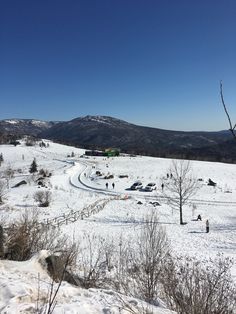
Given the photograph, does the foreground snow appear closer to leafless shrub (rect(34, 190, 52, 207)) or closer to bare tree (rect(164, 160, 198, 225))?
bare tree (rect(164, 160, 198, 225))

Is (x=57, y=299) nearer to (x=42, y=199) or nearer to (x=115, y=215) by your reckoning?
(x=115, y=215)

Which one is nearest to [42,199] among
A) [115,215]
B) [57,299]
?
[115,215]

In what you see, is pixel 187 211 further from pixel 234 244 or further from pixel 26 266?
pixel 26 266

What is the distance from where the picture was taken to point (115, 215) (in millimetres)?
41688

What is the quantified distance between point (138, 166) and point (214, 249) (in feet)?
276

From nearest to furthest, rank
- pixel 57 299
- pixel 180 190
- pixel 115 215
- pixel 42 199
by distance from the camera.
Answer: pixel 57 299, pixel 115 215, pixel 180 190, pixel 42 199

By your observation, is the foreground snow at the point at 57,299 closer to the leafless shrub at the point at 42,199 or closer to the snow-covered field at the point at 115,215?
the snow-covered field at the point at 115,215

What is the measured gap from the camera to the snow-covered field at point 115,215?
683 cm

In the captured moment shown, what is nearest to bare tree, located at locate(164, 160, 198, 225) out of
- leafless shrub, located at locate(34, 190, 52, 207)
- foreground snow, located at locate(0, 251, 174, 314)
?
leafless shrub, located at locate(34, 190, 52, 207)

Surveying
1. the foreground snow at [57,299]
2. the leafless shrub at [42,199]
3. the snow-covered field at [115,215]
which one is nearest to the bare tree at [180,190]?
the snow-covered field at [115,215]

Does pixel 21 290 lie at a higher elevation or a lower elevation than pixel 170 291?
higher

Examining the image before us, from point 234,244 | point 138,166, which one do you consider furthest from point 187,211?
point 138,166

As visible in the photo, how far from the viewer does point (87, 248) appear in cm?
1897

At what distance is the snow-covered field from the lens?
6828mm
